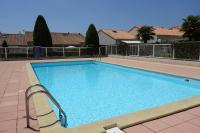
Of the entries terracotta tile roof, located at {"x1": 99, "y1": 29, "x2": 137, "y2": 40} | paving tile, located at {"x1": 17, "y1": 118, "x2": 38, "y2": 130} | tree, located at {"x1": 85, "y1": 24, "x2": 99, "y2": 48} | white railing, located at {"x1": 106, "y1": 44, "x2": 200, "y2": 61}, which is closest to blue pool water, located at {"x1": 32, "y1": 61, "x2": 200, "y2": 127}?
paving tile, located at {"x1": 17, "y1": 118, "x2": 38, "y2": 130}

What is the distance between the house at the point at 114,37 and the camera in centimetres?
3765

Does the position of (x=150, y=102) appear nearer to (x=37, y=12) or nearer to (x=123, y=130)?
(x=123, y=130)

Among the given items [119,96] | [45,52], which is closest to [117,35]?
[45,52]

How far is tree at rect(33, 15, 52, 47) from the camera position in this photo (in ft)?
72.9

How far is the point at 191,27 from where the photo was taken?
3216cm

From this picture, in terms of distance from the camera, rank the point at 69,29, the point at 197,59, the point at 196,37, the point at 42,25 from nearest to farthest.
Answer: the point at 197,59 < the point at 42,25 < the point at 196,37 < the point at 69,29

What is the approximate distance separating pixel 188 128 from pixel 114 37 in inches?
1399

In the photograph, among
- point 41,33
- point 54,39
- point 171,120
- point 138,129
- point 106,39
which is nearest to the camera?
point 138,129

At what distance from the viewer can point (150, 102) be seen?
6.30m

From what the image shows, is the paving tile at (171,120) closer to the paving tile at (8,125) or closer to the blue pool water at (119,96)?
the blue pool water at (119,96)

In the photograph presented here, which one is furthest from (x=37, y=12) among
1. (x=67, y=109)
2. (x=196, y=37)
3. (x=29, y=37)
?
(x=196, y=37)

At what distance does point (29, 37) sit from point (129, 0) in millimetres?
22653

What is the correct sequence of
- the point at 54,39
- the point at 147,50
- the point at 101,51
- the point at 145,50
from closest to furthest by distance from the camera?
the point at 147,50 → the point at 145,50 → the point at 101,51 → the point at 54,39

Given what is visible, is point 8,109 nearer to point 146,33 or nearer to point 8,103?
point 8,103
